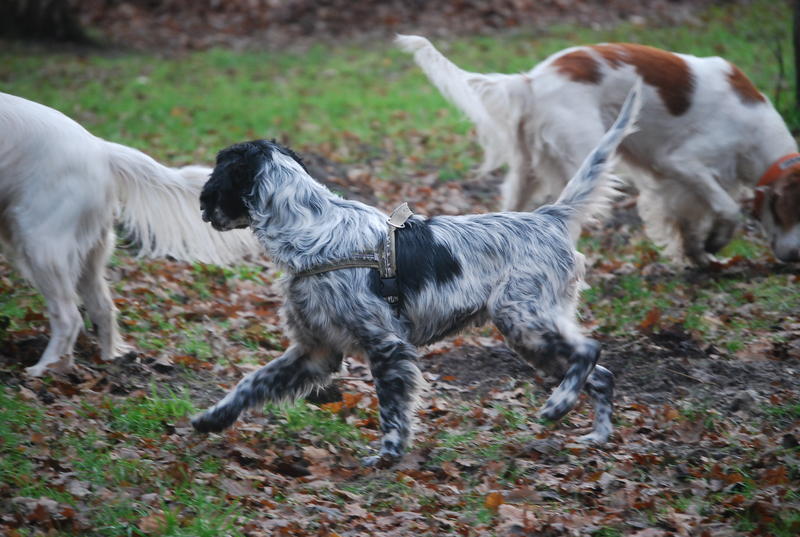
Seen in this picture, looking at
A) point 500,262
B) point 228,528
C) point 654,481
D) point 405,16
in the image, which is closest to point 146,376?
point 228,528

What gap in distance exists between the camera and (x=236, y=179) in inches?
193

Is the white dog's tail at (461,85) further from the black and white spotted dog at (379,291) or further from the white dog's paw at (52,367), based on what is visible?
the white dog's paw at (52,367)

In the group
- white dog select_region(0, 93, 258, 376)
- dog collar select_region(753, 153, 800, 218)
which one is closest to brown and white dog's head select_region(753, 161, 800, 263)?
dog collar select_region(753, 153, 800, 218)

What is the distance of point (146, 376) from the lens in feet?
18.8

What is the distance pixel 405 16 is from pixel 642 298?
11.7 m

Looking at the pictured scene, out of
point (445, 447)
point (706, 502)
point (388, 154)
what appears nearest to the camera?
point (706, 502)

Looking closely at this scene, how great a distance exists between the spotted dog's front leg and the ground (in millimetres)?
122

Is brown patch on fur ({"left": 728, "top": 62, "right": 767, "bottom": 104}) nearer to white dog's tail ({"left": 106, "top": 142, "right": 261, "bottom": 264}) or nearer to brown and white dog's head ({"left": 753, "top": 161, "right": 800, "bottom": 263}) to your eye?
brown and white dog's head ({"left": 753, "top": 161, "right": 800, "bottom": 263})

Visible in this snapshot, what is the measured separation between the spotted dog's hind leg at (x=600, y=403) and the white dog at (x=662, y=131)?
8.87ft

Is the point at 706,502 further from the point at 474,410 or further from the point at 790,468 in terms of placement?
the point at 474,410

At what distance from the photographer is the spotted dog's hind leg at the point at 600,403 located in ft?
16.4

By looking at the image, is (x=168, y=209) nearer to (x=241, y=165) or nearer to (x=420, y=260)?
(x=241, y=165)

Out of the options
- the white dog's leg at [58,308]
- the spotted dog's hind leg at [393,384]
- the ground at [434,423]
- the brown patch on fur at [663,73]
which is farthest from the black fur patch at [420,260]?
the brown patch on fur at [663,73]

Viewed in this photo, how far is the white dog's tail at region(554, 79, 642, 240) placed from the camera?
538 centimetres
